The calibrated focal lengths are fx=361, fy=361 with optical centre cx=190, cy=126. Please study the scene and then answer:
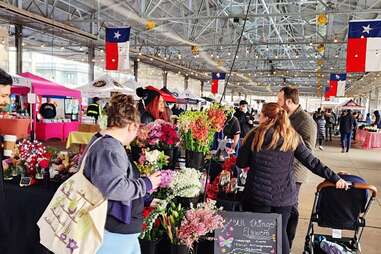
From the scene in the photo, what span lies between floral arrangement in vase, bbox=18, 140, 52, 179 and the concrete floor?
7.99 ft

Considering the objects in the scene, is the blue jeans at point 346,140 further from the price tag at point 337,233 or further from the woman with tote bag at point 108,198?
the woman with tote bag at point 108,198

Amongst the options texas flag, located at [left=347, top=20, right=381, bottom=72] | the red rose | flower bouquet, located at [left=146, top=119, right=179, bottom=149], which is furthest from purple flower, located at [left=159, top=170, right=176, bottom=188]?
texas flag, located at [left=347, top=20, right=381, bottom=72]

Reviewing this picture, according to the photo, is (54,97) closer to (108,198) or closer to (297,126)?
(297,126)

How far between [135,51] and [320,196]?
1361cm

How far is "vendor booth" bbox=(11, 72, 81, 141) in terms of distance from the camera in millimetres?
10466

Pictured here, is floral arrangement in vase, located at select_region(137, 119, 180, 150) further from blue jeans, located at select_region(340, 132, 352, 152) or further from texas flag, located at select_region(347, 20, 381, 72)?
blue jeans, located at select_region(340, 132, 352, 152)

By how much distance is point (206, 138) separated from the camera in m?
2.43

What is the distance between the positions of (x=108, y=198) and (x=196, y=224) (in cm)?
62

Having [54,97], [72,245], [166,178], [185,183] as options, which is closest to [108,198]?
[72,245]

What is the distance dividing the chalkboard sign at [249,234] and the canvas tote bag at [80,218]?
0.92m

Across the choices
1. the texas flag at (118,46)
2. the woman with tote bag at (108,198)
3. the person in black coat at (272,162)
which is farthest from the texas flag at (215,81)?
the woman with tote bag at (108,198)

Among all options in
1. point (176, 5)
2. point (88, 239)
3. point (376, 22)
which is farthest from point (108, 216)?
point (176, 5)

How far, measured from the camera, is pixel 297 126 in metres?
2.99

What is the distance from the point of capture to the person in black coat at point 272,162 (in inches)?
94.3
